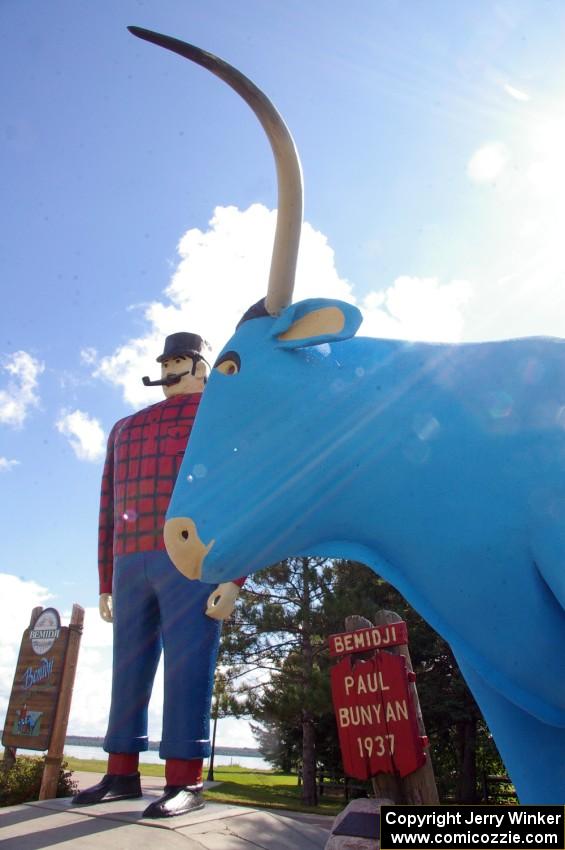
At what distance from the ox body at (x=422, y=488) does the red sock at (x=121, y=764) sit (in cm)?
258

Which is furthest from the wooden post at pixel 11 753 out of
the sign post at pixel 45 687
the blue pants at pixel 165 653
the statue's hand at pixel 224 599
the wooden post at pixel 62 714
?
the statue's hand at pixel 224 599

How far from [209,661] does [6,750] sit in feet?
10.7

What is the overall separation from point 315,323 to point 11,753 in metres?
5.71

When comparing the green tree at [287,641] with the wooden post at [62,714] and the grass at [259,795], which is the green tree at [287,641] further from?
the wooden post at [62,714]

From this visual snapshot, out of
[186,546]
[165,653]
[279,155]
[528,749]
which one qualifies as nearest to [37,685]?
[165,653]

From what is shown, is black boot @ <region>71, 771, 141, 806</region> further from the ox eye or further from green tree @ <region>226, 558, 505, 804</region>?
green tree @ <region>226, 558, 505, 804</region>

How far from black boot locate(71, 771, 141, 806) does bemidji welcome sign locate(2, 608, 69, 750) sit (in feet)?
5.29

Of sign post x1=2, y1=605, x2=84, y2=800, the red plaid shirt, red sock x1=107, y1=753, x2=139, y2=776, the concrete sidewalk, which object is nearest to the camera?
the concrete sidewalk

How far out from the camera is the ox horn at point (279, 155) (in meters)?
1.81

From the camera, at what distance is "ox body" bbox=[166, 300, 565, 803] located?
1.46m

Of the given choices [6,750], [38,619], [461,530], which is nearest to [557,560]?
[461,530]

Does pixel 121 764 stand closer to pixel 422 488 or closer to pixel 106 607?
pixel 106 607

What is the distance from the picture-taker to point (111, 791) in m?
3.58

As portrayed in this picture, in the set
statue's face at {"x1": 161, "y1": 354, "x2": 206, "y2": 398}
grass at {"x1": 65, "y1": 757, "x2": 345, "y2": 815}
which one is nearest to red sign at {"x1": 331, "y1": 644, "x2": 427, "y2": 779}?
grass at {"x1": 65, "y1": 757, "x2": 345, "y2": 815}
